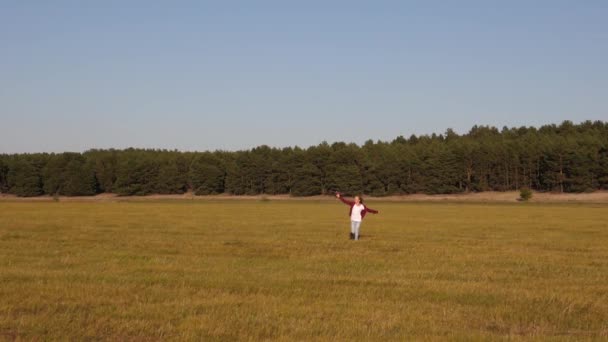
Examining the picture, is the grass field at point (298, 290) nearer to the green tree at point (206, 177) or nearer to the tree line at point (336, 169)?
the tree line at point (336, 169)

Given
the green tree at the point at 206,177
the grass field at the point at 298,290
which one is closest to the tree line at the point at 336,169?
the green tree at the point at 206,177

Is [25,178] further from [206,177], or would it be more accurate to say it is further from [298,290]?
[298,290]

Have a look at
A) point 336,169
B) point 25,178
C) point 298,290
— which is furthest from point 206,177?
point 298,290

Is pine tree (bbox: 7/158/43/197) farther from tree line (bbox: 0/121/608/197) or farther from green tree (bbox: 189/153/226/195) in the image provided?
green tree (bbox: 189/153/226/195)

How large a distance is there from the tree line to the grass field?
112958 millimetres

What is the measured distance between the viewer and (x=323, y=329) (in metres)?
11.1

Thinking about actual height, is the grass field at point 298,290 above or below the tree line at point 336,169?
below

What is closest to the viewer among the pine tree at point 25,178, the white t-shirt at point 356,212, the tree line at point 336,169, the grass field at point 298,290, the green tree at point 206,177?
the grass field at point 298,290

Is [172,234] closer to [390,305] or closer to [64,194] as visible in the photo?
[390,305]

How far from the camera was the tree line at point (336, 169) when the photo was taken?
133000mm

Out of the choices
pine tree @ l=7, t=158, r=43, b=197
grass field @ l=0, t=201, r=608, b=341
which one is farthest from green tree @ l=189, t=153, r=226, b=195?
grass field @ l=0, t=201, r=608, b=341

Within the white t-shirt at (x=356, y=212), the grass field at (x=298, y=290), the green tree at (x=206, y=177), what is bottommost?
the grass field at (x=298, y=290)

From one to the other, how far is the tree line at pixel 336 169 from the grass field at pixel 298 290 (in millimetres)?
112958

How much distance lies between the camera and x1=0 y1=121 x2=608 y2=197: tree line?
133000 millimetres
